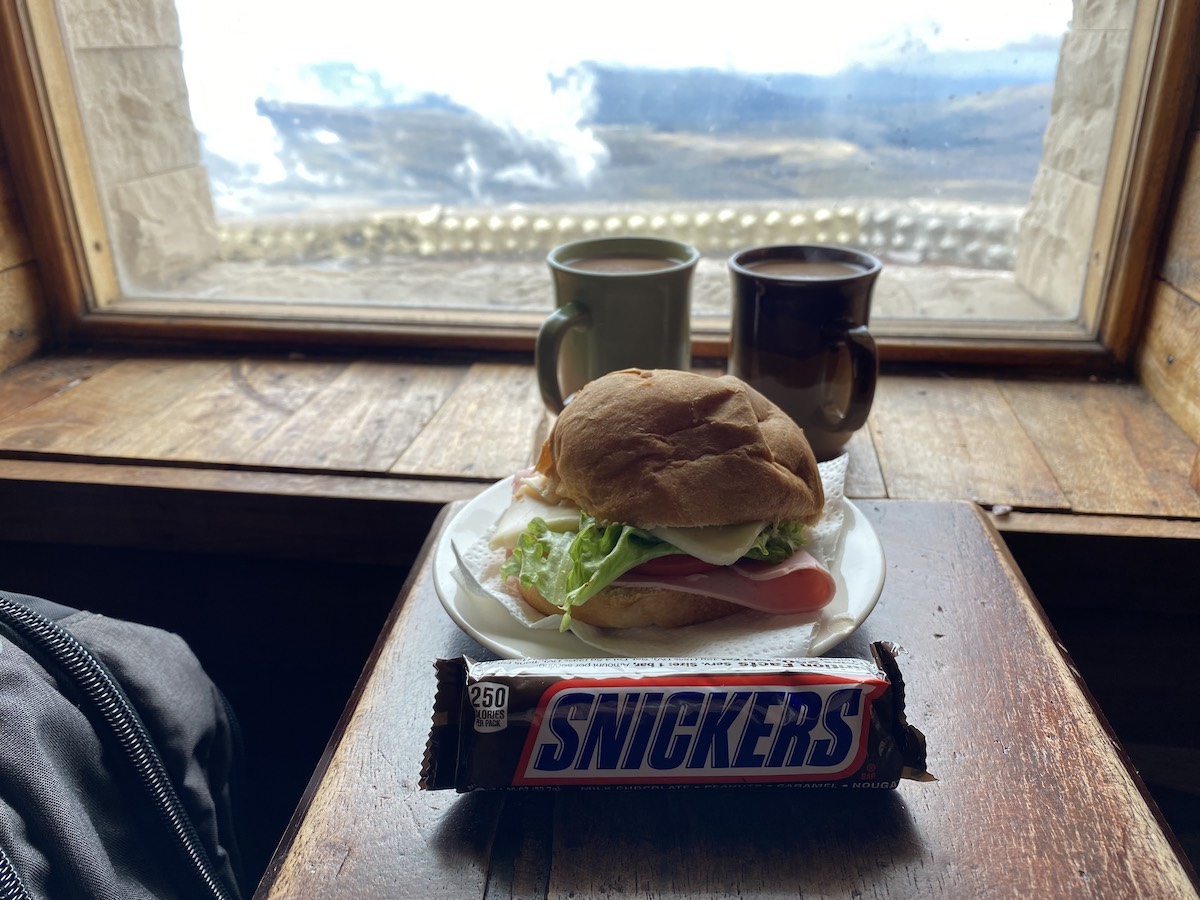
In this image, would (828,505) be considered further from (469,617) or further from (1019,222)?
(1019,222)

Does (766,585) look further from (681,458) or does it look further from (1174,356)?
(1174,356)

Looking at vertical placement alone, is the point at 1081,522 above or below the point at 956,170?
below

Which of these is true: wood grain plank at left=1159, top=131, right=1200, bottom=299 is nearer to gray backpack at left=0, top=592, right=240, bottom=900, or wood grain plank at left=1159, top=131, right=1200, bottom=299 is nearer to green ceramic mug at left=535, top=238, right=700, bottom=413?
green ceramic mug at left=535, top=238, right=700, bottom=413

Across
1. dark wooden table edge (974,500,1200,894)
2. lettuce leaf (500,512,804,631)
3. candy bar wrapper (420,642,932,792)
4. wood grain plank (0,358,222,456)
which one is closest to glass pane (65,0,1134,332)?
wood grain plank (0,358,222,456)

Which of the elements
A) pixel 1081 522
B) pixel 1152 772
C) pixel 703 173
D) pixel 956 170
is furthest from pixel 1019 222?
pixel 1152 772

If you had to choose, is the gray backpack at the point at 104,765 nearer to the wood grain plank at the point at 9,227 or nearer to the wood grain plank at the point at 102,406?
the wood grain plank at the point at 102,406

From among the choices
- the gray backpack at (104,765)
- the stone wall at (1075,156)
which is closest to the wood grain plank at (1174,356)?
the stone wall at (1075,156)
